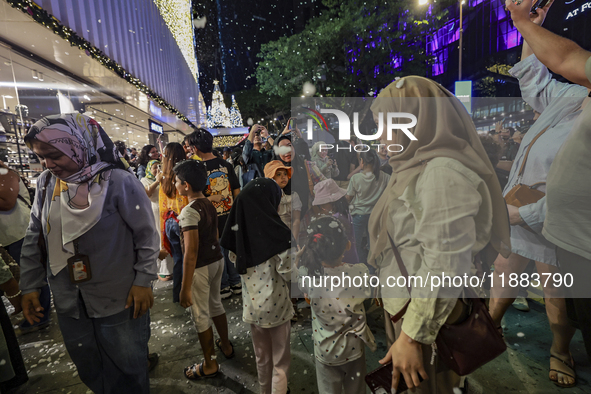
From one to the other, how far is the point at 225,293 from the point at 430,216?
314 cm

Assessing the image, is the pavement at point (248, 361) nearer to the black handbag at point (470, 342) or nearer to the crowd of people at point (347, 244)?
the crowd of people at point (347, 244)

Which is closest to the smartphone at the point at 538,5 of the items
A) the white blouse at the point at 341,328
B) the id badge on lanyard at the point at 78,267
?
the white blouse at the point at 341,328

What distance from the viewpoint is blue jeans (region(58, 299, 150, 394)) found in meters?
1.49

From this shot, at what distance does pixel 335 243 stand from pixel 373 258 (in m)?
0.28

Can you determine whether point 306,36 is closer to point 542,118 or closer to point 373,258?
point 542,118

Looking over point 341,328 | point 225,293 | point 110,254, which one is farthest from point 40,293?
point 341,328

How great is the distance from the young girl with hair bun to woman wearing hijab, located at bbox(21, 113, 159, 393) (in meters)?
1.05

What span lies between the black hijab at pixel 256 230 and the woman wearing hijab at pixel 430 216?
69cm

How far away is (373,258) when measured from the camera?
138 centimetres

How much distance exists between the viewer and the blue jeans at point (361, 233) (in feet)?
10.9

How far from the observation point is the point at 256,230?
171 cm

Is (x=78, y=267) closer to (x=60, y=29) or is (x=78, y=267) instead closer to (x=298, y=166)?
(x=298, y=166)

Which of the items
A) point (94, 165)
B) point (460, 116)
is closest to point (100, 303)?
point (94, 165)

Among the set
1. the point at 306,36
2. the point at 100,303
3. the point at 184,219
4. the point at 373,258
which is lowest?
the point at 100,303
